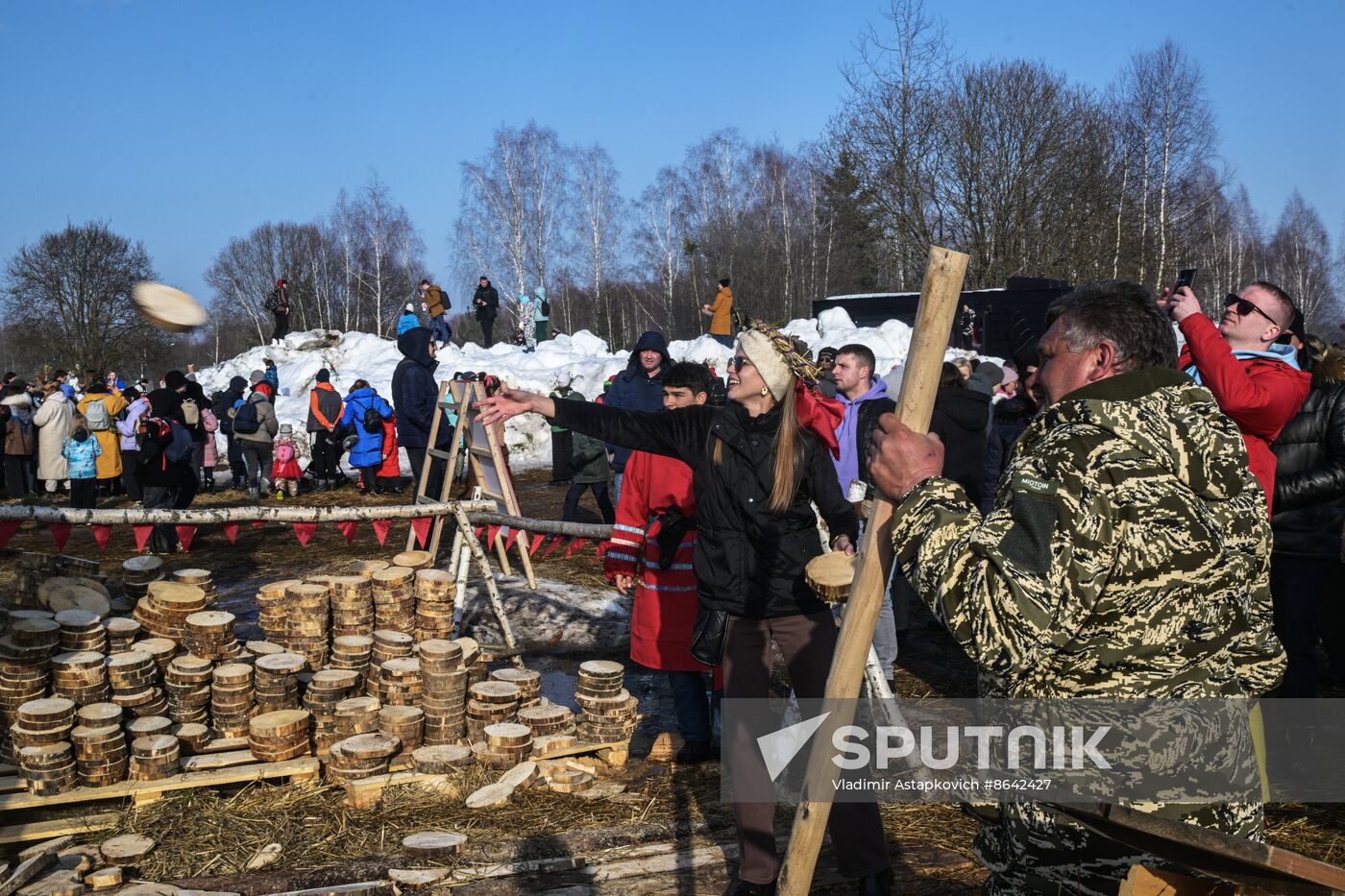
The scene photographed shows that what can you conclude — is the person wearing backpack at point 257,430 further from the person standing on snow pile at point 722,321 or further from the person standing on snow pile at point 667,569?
the person standing on snow pile at point 667,569

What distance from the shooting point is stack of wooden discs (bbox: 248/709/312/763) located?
517cm

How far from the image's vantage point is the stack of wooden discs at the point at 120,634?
5.59 meters

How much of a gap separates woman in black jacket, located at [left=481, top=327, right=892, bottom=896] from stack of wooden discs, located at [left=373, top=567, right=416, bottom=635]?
7.25ft

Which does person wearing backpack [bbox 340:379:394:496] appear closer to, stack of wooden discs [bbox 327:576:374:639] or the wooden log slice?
stack of wooden discs [bbox 327:576:374:639]

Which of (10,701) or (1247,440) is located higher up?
(1247,440)

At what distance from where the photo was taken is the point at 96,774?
16.0ft

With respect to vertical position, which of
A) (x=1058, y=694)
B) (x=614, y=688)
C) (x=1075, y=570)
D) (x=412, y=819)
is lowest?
(x=412, y=819)

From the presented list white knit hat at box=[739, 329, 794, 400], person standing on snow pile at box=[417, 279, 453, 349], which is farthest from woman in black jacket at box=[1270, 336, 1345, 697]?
person standing on snow pile at box=[417, 279, 453, 349]

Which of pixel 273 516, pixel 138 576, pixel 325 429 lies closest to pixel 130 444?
pixel 325 429

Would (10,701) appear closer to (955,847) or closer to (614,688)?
(614,688)

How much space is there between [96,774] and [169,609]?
3.54 ft

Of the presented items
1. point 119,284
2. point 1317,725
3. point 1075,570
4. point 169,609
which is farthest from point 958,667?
point 119,284

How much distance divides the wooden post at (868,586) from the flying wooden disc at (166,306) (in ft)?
16.6

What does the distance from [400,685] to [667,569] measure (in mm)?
1658
